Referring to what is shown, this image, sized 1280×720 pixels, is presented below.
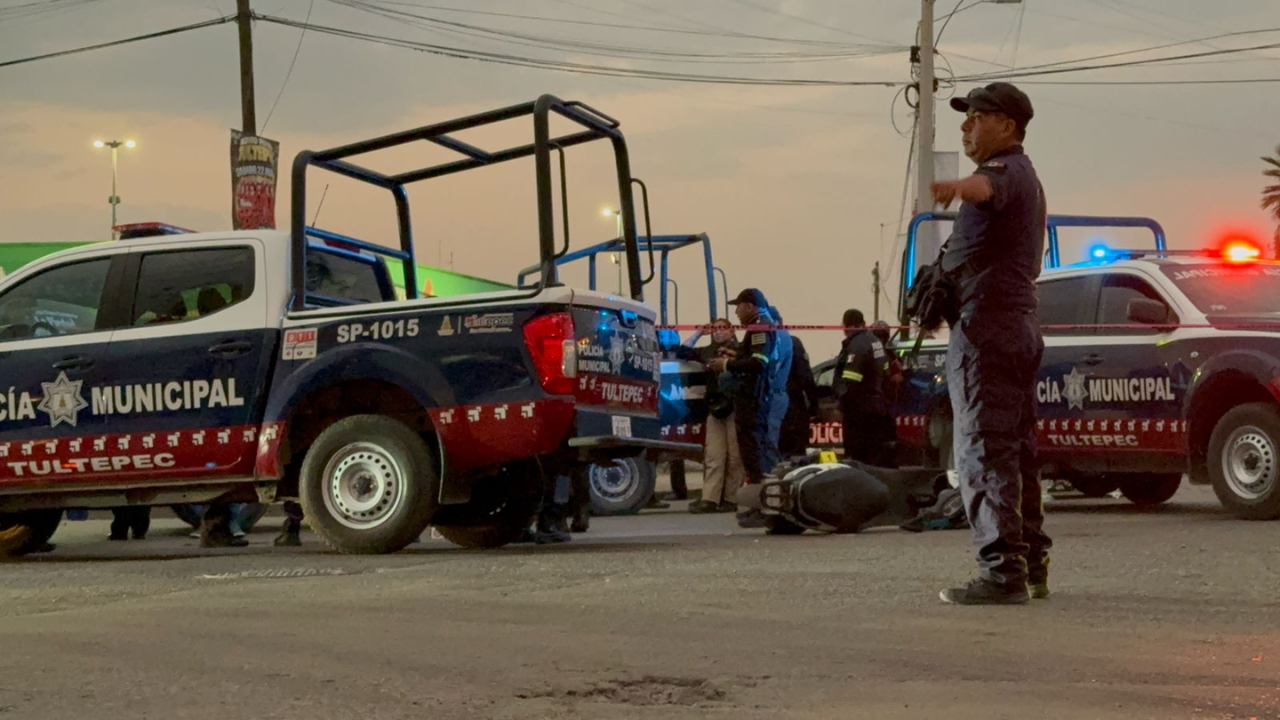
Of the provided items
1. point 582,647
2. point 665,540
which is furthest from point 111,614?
point 665,540

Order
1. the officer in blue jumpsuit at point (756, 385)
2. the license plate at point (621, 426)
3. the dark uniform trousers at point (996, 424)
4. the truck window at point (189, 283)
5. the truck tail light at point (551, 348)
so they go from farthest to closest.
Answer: the officer in blue jumpsuit at point (756, 385) → the truck window at point (189, 283) → the license plate at point (621, 426) → the truck tail light at point (551, 348) → the dark uniform trousers at point (996, 424)

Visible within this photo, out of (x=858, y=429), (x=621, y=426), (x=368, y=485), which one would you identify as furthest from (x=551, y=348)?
(x=858, y=429)

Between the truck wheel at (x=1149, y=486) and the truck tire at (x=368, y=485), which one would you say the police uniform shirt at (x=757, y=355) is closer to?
the truck wheel at (x=1149, y=486)

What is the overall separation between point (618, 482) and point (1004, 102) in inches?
365

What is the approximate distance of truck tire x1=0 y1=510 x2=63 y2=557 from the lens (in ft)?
36.6

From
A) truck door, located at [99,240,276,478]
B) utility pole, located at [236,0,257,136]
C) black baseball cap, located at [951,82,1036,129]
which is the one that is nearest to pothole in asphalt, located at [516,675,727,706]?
black baseball cap, located at [951,82,1036,129]

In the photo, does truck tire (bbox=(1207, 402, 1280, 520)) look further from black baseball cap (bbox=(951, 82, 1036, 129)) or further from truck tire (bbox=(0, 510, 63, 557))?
truck tire (bbox=(0, 510, 63, 557))

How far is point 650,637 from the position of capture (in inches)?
223

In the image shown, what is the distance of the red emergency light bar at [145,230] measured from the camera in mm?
10781

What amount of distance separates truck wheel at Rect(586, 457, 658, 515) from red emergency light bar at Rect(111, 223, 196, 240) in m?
5.42

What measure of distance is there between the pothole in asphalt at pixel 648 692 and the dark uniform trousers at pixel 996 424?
6.75 feet

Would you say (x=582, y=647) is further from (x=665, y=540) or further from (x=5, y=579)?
(x=665, y=540)

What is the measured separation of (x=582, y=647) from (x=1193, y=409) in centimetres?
761

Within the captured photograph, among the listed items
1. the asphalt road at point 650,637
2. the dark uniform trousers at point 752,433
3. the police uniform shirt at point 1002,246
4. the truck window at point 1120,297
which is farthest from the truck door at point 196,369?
the truck window at point 1120,297
